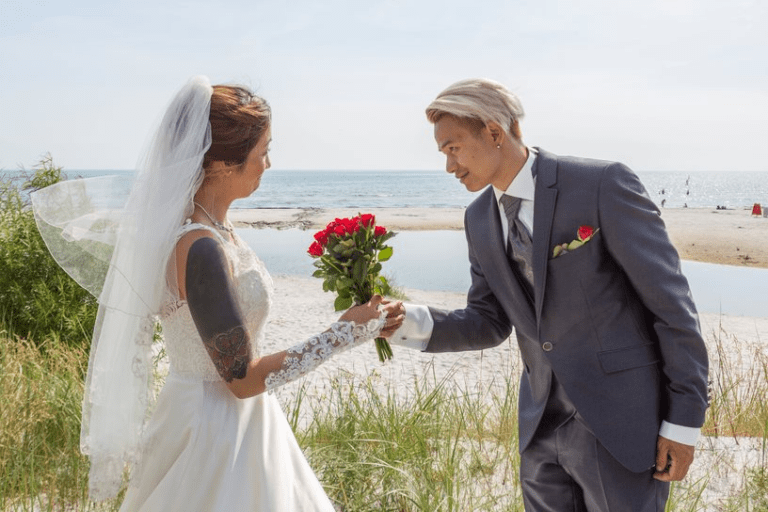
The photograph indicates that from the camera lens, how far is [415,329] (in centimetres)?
332

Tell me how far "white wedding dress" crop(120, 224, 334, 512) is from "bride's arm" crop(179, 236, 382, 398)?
131 millimetres

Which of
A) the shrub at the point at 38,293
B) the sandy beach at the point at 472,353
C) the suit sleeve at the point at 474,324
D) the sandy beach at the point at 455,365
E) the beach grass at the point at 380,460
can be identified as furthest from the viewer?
the shrub at the point at 38,293

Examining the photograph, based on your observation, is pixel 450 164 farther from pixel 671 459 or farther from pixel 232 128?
pixel 671 459

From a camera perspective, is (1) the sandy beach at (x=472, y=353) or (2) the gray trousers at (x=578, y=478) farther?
(1) the sandy beach at (x=472, y=353)

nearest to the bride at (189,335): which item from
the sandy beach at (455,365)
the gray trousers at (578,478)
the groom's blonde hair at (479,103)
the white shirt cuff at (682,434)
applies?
the groom's blonde hair at (479,103)

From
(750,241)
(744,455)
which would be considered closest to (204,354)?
(744,455)

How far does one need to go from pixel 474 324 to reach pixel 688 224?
125 ft

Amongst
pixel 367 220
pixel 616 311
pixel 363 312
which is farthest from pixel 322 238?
pixel 616 311

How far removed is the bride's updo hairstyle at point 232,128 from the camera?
2.87 metres

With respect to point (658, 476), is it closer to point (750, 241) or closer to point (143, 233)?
point (143, 233)

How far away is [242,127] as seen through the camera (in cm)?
289

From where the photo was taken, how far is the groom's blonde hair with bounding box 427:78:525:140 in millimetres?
2824

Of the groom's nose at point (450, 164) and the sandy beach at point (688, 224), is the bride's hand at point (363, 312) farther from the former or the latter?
the sandy beach at point (688, 224)

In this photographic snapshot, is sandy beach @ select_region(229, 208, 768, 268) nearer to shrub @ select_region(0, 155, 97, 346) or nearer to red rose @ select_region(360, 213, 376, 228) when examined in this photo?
shrub @ select_region(0, 155, 97, 346)
